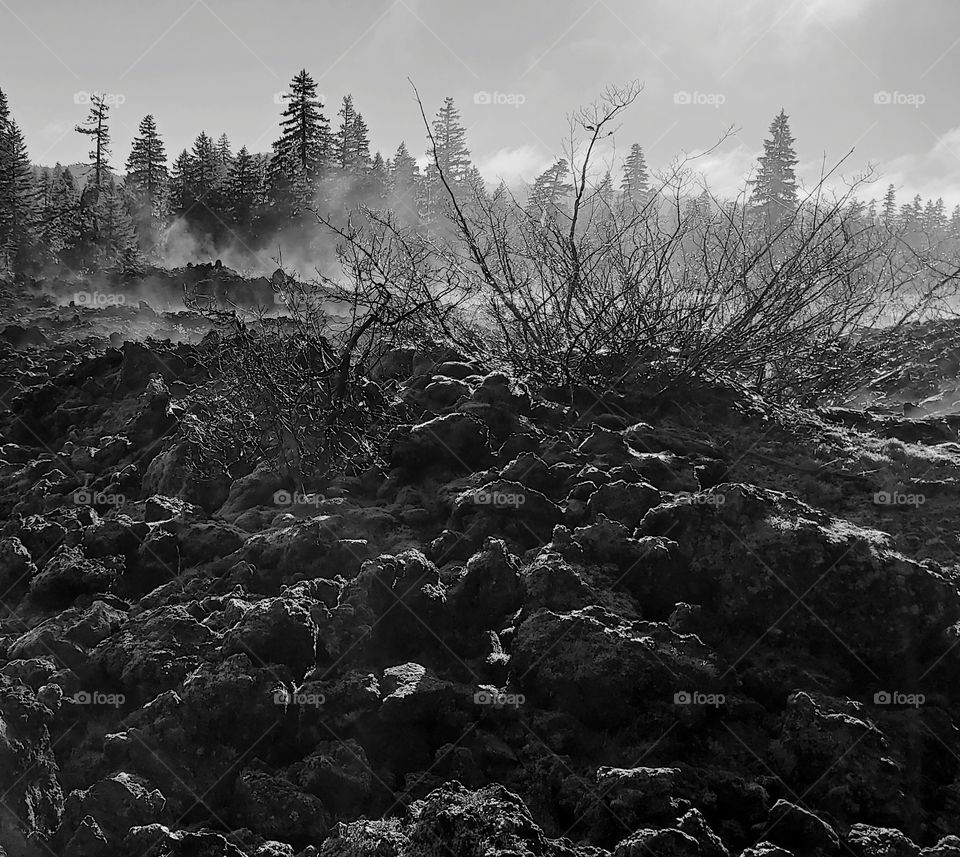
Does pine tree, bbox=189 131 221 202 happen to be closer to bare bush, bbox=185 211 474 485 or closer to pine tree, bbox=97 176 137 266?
pine tree, bbox=97 176 137 266

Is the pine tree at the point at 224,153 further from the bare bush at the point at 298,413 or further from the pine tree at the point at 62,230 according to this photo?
the bare bush at the point at 298,413

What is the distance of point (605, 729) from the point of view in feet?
7.23

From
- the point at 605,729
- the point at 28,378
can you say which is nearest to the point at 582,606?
the point at 605,729

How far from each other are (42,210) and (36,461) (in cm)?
4286

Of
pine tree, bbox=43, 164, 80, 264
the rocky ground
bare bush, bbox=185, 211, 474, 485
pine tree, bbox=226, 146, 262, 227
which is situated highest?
pine tree, bbox=226, 146, 262, 227

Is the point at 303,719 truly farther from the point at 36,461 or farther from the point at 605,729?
the point at 36,461

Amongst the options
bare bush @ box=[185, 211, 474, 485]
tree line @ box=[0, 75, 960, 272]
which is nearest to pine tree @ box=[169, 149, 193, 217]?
tree line @ box=[0, 75, 960, 272]

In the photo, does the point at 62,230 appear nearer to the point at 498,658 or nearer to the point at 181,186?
the point at 181,186

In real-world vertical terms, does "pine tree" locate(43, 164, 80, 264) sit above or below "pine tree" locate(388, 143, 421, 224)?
below

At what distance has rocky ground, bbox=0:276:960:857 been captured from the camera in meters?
1.87

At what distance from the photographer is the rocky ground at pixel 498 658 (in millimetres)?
1865

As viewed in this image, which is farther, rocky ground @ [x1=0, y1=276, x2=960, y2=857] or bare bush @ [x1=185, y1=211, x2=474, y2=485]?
bare bush @ [x1=185, y1=211, x2=474, y2=485]

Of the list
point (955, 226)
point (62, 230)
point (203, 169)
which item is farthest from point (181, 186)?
point (955, 226)

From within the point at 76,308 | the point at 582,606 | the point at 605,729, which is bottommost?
the point at 605,729
